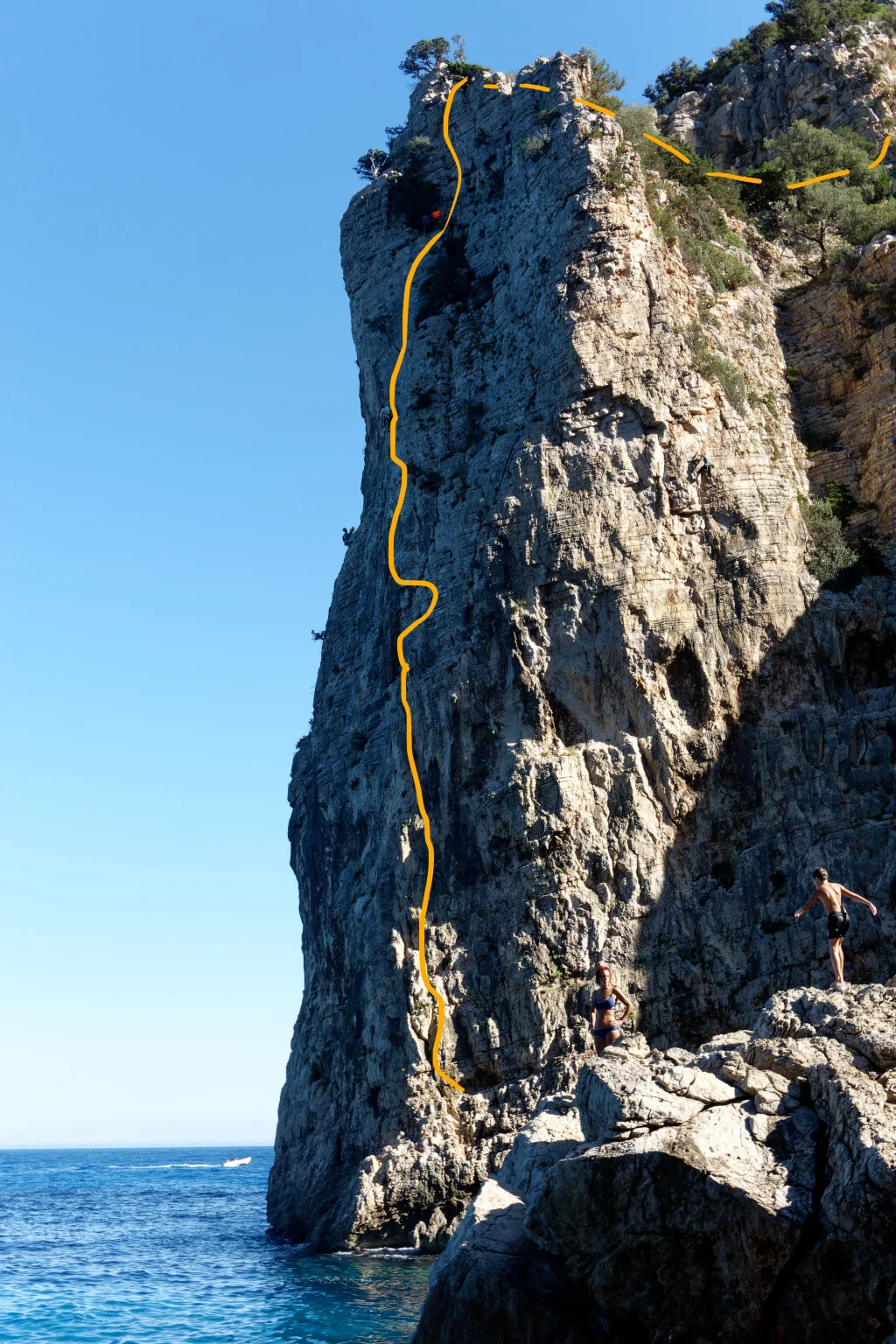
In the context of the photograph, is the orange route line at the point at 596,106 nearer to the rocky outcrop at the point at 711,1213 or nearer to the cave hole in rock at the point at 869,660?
the cave hole in rock at the point at 869,660

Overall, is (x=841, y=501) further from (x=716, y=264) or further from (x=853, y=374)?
(x=716, y=264)

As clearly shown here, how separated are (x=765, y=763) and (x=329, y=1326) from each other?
1190 cm

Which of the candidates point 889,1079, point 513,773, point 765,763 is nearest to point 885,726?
point 765,763

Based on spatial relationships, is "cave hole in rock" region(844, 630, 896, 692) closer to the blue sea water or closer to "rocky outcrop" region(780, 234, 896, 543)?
"rocky outcrop" region(780, 234, 896, 543)

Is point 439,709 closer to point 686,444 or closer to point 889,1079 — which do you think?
point 686,444

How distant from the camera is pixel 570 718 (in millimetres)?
23484

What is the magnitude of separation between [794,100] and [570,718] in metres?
23.0

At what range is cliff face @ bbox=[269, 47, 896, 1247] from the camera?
21.3 m

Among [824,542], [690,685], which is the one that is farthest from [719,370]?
[690,685]

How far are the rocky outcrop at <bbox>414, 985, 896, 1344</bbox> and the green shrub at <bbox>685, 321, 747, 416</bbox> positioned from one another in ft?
52.4

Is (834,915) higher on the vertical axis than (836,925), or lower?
higher

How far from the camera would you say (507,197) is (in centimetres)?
3058

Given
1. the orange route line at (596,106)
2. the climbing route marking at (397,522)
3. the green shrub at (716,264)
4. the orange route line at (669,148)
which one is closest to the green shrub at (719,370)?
the green shrub at (716,264)

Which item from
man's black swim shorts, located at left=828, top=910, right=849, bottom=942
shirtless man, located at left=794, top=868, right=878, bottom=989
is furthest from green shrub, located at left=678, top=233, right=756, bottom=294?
man's black swim shorts, located at left=828, top=910, right=849, bottom=942
